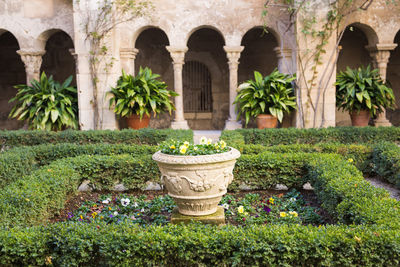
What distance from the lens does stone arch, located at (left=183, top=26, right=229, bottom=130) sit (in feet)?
39.9

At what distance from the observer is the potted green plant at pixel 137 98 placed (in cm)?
855

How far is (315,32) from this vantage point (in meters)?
8.53

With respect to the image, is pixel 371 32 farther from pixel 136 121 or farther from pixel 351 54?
pixel 136 121

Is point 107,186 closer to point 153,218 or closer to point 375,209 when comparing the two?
point 153,218

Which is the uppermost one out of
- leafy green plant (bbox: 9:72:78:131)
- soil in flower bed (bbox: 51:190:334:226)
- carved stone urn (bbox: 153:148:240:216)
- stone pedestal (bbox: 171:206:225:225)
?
leafy green plant (bbox: 9:72:78:131)

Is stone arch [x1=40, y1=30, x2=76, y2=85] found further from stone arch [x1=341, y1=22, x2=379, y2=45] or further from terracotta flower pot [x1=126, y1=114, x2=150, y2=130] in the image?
stone arch [x1=341, y1=22, x2=379, y2=45]

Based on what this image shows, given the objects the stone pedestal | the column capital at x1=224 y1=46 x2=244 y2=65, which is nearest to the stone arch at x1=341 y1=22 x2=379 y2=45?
the column capital at x1=224 y1=46 x2=244 y2=65

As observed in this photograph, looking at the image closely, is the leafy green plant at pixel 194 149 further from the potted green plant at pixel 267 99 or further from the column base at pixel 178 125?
the column base at pixel 178 125

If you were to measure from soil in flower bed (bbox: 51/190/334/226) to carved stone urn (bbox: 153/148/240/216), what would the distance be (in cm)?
41

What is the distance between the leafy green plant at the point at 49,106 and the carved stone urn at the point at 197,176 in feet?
18.7

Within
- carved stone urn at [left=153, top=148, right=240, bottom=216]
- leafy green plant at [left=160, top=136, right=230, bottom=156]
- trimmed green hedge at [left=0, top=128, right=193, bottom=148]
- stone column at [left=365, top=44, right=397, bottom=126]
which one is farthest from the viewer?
stone column at [left=365, top=44, right=397, bottom=126]

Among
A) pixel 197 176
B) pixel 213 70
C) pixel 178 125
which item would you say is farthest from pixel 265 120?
pixel 197 176

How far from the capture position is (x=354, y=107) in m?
8.92

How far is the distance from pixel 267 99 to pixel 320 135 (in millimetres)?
1770
